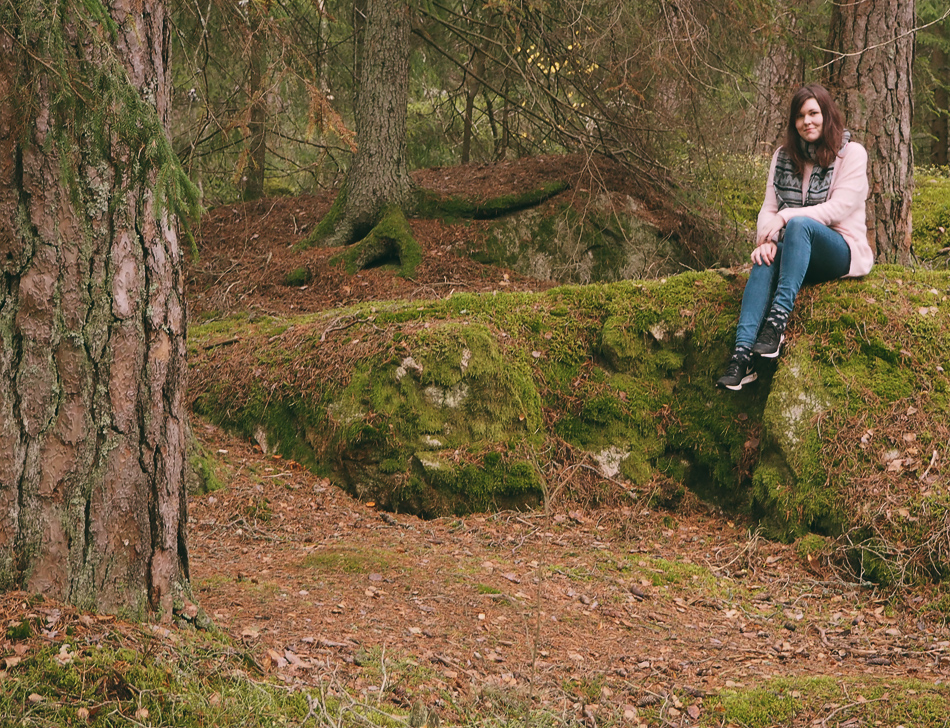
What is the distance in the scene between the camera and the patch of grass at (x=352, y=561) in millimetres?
4508

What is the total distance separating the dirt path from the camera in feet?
11.5

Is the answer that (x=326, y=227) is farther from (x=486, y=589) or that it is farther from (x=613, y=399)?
(x=486, y=589)

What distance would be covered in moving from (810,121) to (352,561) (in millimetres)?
4147

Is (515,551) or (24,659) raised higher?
(24,659)

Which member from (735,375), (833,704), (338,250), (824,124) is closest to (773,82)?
(824,124)

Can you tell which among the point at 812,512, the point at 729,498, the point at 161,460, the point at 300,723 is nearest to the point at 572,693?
the point at 300,723

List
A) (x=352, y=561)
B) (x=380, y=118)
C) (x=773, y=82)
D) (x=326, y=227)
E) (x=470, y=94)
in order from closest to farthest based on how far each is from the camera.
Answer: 1. (x=352, y=561)
2. (x=380, y=118)
3. (x=326, y=227)
4. (x=470, y=94)
5. (x=773, y=82)

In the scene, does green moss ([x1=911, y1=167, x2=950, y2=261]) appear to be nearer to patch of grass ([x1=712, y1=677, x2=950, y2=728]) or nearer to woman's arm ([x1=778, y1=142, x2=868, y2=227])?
woman's arm ([x1=778, y1=142, x2=868, y2=227])

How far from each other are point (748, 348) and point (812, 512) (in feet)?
3.72

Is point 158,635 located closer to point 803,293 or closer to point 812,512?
point 812,512

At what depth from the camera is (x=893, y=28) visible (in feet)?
22.0

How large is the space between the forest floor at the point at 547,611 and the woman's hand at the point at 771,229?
1.85 metres

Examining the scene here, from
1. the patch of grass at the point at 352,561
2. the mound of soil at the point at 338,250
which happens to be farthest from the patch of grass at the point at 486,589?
the mound of soil at the point at 338,250

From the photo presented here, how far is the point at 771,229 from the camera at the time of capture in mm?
5734
